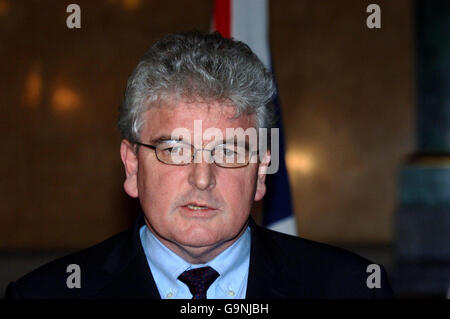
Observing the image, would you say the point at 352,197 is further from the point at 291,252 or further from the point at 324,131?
the point at 291,252

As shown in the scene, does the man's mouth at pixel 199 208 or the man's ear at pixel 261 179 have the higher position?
the man's ear at pixel 261 179

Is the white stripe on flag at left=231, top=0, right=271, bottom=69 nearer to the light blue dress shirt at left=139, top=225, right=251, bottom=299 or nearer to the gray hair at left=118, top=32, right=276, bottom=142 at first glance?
the gray hair at left=118, top=32, right=276, bottom=142

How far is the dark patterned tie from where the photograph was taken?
1938 mm

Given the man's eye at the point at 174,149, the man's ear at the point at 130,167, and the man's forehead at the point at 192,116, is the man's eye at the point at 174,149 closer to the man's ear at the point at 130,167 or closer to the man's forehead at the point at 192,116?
the man's forehead at the point at 192,116

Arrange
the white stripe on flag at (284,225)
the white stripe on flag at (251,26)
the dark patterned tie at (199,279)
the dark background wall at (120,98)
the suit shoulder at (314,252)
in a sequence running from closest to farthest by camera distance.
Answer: the dark patterned tie at (199,279) < the suit shoulder at (314,252) < the white stripe on flag at (251,26) < the white stripe on flag at (284,225) < the dark background wall at (120,98)

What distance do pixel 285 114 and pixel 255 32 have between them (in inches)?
154

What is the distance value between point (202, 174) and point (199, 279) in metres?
0.40

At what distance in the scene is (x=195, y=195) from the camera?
5.95 feet

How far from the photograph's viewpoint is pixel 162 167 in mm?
1892

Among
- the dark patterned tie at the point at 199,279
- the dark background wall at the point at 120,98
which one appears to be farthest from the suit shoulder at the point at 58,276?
the dark background wall at the point at 120,98

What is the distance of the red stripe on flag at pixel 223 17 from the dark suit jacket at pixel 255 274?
1.83 m

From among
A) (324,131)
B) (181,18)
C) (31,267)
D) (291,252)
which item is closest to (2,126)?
(31,267)

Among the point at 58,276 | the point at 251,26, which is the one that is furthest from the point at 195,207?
the point at 251,26

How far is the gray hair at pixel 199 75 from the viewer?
1891mm
